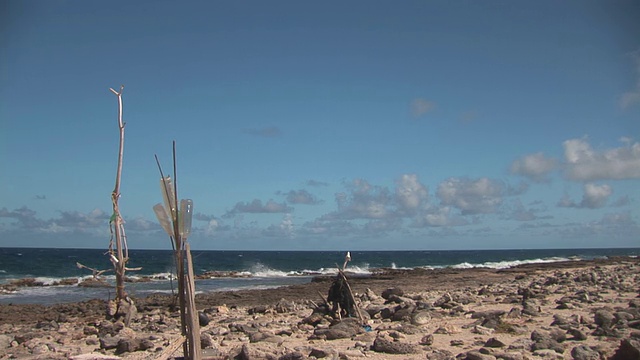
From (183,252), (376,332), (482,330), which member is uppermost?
(183,252)

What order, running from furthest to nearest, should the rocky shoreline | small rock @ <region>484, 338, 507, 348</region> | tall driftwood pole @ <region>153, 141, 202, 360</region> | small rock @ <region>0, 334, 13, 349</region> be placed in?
1. small rock @ <region>0, 334, 13, 349</region>
2. small rock @ <region>484, 338, 507, 348</region>
3. the rocky shoreline
4. tall driftwood pole @ <region>153, 141, 202, 360</region>

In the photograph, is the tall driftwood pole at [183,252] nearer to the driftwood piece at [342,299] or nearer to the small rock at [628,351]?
the small rock at [628,351]

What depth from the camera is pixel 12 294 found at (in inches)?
1049

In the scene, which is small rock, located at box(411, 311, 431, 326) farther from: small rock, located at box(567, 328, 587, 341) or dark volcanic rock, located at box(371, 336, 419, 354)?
small rock, located at box(567, 328, 587, 341)

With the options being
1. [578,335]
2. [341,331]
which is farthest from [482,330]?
[341,331]

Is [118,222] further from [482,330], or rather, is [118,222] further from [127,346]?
[482,330]

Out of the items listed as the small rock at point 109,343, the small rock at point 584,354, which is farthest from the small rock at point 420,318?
the small rock at point 109,343

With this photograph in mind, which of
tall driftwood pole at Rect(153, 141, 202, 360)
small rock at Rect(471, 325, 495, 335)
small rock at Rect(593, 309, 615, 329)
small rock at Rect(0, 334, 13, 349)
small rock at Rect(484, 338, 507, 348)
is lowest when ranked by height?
small rock at Rect(0, 334, 13, 349)

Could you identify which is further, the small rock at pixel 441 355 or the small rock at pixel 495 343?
the small rock at pixel 495 343

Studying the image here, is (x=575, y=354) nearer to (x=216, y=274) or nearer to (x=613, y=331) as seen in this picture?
(x=613, y=331)

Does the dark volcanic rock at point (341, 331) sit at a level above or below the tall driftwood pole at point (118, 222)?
below

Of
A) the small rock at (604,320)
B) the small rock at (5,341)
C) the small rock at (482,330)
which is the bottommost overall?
the small rock at (5,341)

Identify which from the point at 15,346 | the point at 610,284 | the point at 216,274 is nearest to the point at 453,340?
the point at 15,346

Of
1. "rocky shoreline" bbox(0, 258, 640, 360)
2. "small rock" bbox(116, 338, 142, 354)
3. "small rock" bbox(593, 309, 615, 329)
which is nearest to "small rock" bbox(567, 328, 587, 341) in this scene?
"rocky shoreline" bbox(0, 258, 640, 360)
